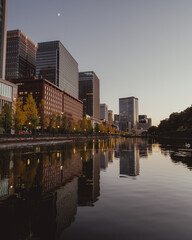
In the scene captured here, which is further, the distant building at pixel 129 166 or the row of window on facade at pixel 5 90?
the row of window on facade at pixel 5 90

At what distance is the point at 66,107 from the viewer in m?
185

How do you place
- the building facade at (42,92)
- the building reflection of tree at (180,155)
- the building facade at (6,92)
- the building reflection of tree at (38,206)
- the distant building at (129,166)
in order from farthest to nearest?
the building facade at (42,92)
the building facade at (6,92)
the building reflection of tree at (180,155)
the distant building at (129,166)
the building reflection of tree at (38,206)

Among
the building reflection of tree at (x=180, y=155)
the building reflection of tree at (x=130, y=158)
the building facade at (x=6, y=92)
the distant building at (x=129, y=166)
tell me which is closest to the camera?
the distant building at (x=129, y=166)

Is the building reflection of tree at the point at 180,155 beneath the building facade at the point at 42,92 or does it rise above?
beneath

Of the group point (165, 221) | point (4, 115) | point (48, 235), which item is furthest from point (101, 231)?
point (4, 115)

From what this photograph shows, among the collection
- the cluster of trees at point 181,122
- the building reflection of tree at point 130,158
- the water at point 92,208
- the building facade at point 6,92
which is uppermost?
the building facade at point 6,92

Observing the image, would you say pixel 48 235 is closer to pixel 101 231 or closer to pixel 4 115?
pixel 101 231

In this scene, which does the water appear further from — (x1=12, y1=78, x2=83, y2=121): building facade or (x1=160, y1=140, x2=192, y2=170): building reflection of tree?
(x1=12, y1=78, x2=83, y2=121): building facade

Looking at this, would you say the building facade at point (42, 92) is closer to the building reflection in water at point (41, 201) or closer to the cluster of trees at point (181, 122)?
the cluster of trees at point (181, 122)

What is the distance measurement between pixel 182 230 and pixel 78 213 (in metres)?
3.95

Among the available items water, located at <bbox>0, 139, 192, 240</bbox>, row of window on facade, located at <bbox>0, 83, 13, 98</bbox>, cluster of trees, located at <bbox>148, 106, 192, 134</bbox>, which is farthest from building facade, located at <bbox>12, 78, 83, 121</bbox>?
water, located at <bbox>0, 139, 192, 240</bbox>

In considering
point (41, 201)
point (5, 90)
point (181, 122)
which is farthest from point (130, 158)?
point (181, 122)

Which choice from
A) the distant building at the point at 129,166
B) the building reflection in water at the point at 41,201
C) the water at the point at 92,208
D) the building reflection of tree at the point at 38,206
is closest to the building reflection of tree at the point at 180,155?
the distant building at the point at 129,166

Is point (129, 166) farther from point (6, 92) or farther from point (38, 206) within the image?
point (6, 92)
